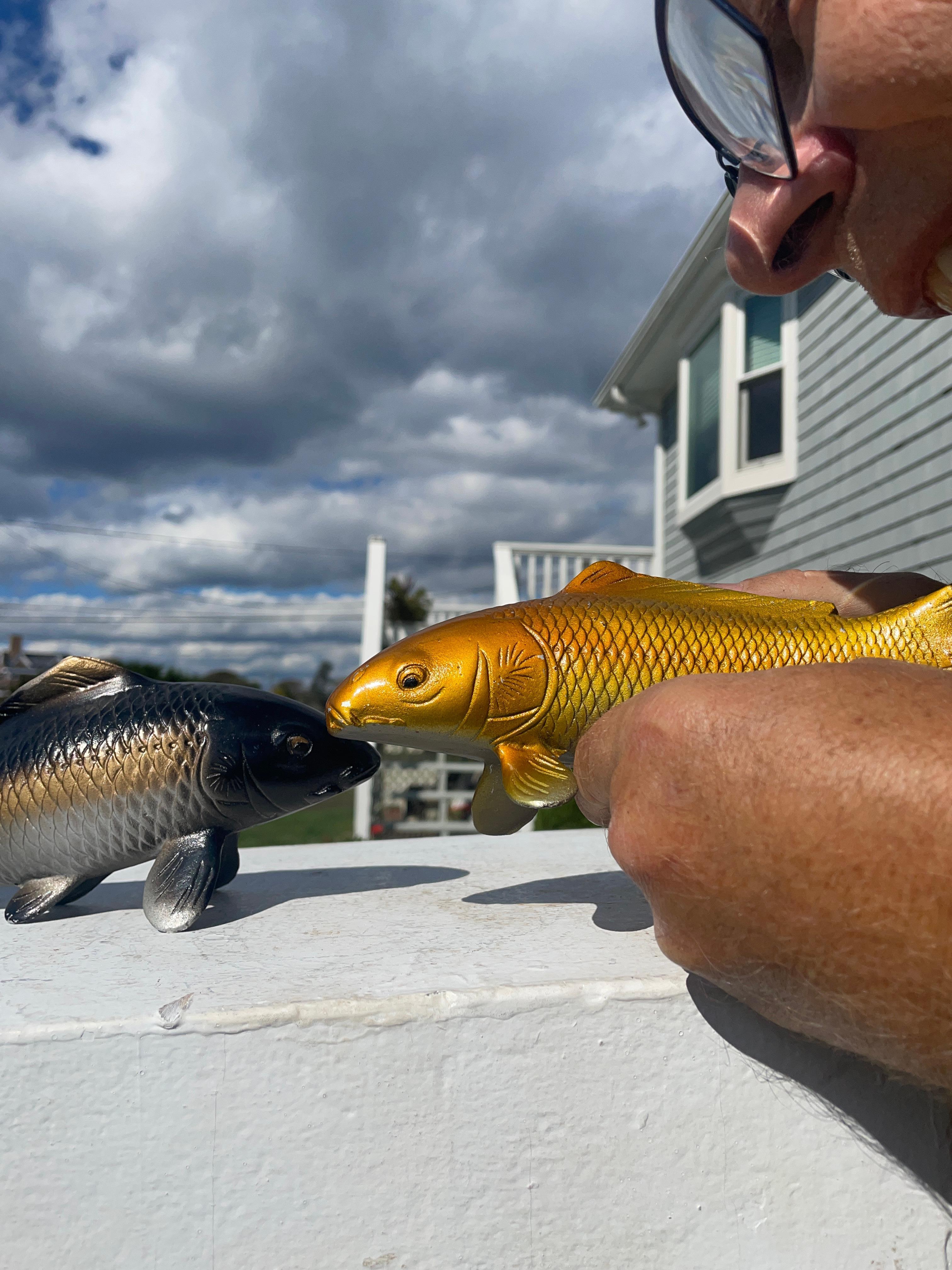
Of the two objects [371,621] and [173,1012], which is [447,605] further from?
[173,1012]

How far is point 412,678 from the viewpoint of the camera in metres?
1.41

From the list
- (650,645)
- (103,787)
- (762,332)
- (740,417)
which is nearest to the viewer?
(650,645)

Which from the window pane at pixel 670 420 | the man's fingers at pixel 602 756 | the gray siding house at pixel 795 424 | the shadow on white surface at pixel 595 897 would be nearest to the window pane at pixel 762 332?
the gray siding house at pixel 795 424

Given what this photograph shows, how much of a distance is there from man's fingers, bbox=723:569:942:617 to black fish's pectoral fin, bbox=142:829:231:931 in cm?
125

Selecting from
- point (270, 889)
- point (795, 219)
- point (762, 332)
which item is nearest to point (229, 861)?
point (270, 889)

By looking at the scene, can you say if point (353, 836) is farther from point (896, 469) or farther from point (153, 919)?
point (153, 919)

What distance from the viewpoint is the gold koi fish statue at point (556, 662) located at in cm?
133

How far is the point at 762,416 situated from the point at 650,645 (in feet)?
22.2

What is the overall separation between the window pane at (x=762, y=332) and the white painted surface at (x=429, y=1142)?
7080mm

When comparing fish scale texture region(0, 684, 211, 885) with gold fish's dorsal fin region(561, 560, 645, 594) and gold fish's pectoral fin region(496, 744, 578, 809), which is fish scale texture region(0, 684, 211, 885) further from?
gold fish's dorsal fin region(561, 560, 645, 594)

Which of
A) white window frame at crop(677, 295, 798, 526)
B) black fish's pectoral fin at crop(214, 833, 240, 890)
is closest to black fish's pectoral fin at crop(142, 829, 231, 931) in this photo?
black fish's pectoral fin at crop(214, 833, 240, 890)

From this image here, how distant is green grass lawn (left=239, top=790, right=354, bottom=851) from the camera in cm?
1055

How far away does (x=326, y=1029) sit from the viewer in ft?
3.67

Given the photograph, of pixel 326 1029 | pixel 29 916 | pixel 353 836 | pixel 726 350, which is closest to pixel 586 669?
pixel 326 1029
